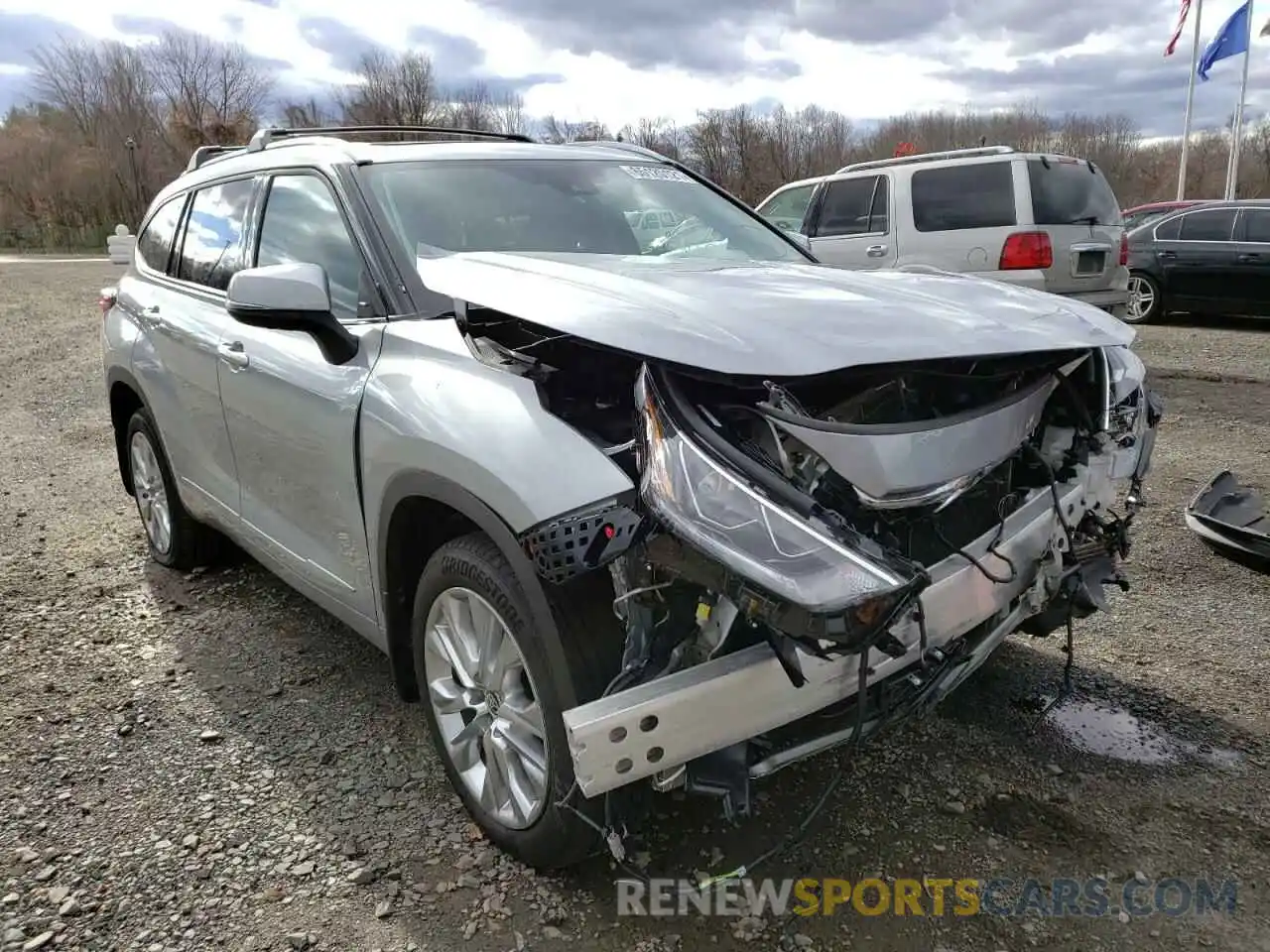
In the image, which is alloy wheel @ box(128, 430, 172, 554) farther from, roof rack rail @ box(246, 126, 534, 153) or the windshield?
the windshield

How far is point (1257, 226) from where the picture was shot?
37.8 feet

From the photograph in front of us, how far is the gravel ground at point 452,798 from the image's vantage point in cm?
229

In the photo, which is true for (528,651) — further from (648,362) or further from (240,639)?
(240,639)

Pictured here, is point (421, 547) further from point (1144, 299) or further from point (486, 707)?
point (1144, 299)

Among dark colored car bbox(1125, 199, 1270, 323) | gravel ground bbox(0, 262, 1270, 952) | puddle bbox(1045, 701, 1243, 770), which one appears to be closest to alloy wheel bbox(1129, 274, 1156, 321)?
dark colored car bbox(1125, 199, 1270, 323)

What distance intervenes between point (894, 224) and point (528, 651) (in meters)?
8.37

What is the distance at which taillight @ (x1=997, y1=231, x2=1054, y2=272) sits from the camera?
28.4 ft

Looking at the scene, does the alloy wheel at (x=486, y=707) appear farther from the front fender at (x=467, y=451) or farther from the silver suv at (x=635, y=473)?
the front fender at (x=467, y=451)

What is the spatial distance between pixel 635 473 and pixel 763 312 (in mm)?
463

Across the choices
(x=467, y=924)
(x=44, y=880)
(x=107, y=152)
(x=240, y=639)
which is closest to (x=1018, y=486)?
(x=467, y=924)

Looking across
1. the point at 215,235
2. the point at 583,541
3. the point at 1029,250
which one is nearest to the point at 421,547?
the point at 583,541

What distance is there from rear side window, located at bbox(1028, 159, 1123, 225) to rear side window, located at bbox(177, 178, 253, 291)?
7.32 m

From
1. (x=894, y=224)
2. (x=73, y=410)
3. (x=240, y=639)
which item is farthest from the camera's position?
(x=894, y=224)

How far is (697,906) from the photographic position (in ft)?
7.59
